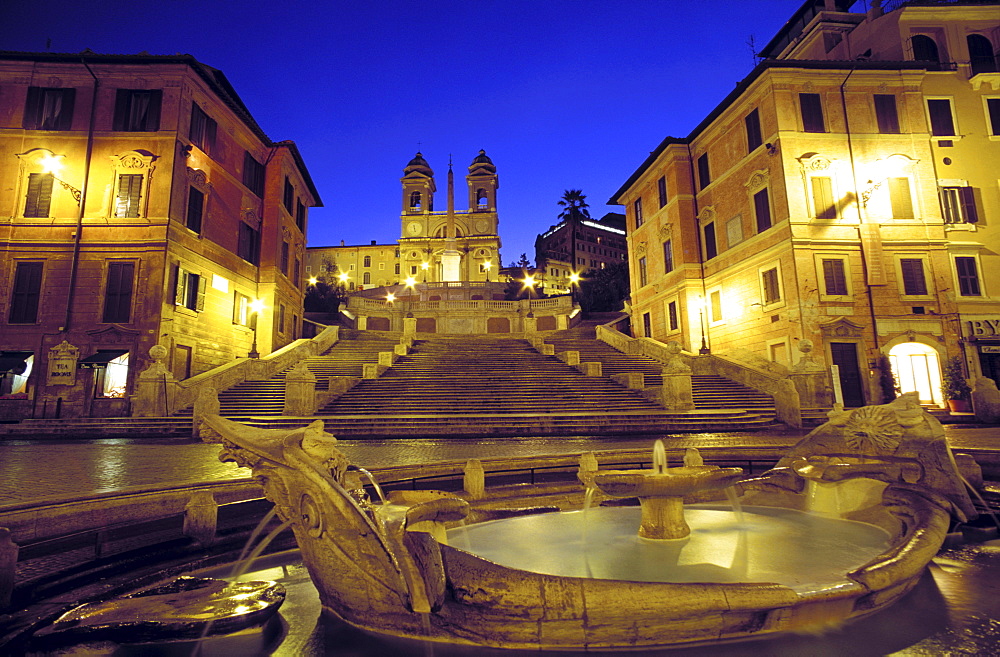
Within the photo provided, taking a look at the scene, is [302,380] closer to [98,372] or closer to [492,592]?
[98,372]

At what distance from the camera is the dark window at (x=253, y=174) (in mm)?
29172

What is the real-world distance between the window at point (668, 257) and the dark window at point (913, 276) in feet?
39.4

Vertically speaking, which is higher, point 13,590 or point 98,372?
point 98,372

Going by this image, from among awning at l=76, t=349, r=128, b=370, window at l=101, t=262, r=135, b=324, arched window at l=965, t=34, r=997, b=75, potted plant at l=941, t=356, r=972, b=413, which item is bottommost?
potted plant at l=941, t=356, r=972, b=413

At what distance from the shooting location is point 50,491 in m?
5.92

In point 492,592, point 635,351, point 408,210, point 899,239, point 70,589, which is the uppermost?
point 408,210

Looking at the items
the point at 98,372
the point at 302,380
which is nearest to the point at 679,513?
the point at 302,380

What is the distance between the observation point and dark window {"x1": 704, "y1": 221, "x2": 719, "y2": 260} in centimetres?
2954

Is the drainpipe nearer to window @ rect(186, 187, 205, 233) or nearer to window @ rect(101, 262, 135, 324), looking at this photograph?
window @ rect(101, 262, 135, 324)

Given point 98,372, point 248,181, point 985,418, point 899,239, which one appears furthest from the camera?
point 248,181

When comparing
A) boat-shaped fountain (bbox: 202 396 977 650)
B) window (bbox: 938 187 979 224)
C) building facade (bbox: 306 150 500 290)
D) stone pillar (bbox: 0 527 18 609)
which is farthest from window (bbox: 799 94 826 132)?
building facade (bbox: 306 150 500 290)

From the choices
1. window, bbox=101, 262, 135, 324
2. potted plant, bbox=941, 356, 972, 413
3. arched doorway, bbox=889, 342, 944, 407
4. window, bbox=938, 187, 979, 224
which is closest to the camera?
potted plant, bbox=941, 356, 972, 413

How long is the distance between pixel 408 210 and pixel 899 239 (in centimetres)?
7048

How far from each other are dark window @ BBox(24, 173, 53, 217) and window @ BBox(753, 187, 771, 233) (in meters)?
33.8
